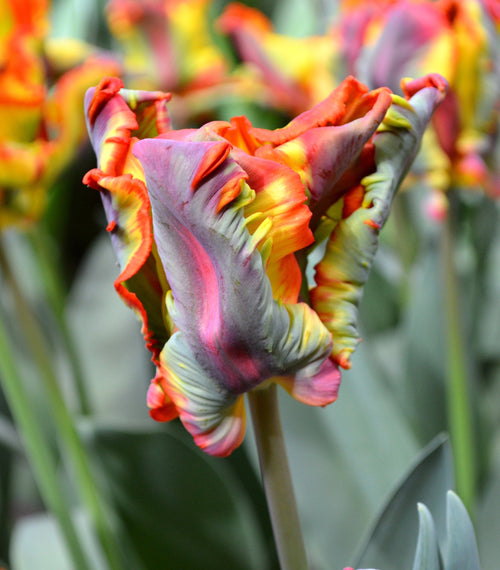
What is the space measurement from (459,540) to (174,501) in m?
0.28

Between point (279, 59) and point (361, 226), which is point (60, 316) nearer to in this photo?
point (279, 59)

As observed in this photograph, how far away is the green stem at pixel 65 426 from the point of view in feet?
1.44

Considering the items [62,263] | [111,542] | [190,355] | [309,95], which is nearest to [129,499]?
[111,542]

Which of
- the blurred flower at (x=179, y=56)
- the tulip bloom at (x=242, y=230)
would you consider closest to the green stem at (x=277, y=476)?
the tulip bloom at (x=242, y=230)

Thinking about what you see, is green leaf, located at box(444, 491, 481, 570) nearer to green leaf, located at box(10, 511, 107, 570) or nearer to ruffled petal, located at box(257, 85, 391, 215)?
ruffled petal, located at box(257, 85, 391, 215)

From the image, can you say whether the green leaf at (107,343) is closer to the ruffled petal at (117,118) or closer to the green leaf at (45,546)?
the green leaf at (45,546)

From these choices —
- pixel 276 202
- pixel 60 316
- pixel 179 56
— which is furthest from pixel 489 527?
pixel 179 56

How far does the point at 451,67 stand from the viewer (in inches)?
16.4

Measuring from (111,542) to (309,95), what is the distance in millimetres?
432

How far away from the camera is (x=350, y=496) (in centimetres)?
48

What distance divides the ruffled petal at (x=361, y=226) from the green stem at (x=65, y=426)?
0.27 metres

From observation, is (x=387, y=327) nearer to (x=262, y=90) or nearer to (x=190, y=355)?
(x=262, y=90)

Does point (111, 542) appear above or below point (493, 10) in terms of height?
below

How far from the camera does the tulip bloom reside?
183 millimetres
